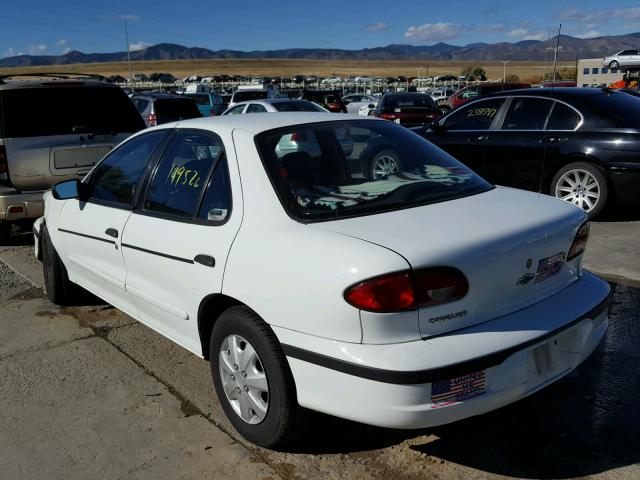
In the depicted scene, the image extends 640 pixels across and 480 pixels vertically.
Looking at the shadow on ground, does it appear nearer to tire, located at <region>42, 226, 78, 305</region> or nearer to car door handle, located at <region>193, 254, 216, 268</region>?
→ car door handle, located at <region>193, 254, 216, 268</region>

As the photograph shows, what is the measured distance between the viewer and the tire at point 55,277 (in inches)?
193

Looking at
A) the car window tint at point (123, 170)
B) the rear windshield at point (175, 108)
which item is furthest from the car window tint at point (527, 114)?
the rear windshield at point (175, 108)

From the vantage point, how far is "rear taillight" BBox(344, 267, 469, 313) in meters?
2.36

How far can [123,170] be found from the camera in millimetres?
4094

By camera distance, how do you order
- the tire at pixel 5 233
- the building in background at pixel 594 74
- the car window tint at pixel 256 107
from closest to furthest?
the tire at pixel 5 233 → the car window tint at pixel 256 107 → the building in background at pixel 594 74

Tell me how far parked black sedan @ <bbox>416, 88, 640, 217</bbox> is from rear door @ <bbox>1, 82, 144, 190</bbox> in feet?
14.7

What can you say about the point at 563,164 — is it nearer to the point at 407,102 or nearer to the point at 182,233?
the point at 182,233

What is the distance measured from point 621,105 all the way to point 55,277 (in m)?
6.50

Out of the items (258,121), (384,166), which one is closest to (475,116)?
(384,166)

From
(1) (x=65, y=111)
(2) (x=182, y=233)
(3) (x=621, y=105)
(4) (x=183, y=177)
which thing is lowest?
(2) (x=182, y=233)

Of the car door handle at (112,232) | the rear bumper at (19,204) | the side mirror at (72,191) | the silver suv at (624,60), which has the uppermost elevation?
the silver suv at (624,60)

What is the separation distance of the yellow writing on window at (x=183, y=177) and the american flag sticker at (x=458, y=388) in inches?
66.5

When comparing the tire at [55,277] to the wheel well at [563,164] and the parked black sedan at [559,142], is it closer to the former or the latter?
the parked black sedan at [559,142]

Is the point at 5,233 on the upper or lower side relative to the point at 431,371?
lower
